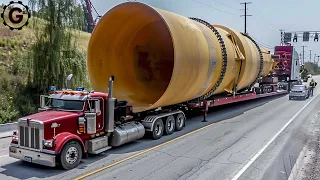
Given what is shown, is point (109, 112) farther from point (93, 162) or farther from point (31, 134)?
point (31, 134)

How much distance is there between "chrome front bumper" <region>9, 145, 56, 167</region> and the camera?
25.6 feet

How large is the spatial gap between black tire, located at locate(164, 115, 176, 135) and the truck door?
11.8ft

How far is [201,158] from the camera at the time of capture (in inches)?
368

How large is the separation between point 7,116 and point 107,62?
5.04 meters

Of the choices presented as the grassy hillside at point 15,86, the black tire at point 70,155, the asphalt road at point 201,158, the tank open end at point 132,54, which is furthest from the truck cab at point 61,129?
the grassy hillside at point 15,86

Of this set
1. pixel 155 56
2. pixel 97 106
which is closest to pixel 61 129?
pixel 97 106

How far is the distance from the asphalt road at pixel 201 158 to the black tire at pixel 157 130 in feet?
0.85

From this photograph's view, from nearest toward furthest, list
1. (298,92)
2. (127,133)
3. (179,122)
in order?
(127,133) < (179,122) < (298,92)

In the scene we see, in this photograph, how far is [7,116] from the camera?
13.7m

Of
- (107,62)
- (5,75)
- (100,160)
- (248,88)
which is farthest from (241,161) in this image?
(248,88)

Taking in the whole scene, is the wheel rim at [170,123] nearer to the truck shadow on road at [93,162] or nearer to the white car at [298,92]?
the truck shadow on road at [93,162]

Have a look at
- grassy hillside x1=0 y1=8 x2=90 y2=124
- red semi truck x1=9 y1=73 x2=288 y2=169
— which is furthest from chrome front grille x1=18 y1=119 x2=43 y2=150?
grassy hillside x1=0 y1=8 x2=90 y2=124

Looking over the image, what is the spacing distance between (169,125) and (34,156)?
19.8 ft

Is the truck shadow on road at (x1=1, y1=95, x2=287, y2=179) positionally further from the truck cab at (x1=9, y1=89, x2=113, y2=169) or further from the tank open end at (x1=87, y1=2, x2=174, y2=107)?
the tank open end at (x1=87, y1=2, x2=174, y2=107)
